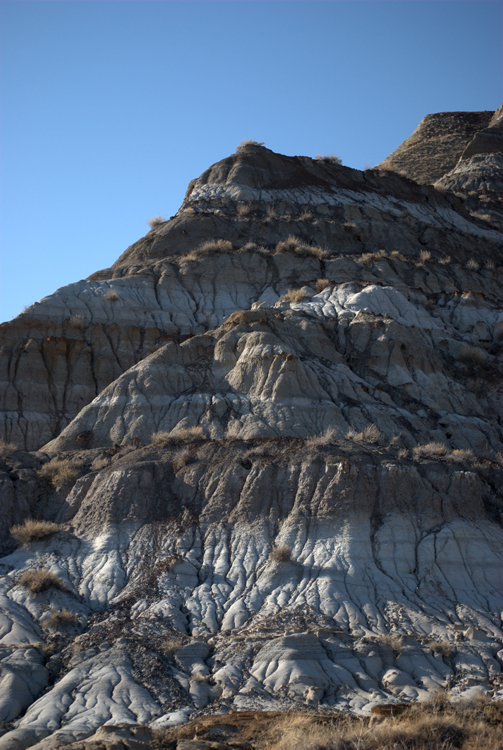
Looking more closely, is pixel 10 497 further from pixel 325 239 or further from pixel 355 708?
pixel 325 239

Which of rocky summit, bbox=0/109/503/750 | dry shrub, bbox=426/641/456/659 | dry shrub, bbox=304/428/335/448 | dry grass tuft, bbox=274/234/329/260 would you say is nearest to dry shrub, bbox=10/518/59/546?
rocky summit, bbox=0/109/503/750

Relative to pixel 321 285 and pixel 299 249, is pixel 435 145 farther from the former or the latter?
pixel 321 285

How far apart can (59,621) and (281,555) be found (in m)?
6.50

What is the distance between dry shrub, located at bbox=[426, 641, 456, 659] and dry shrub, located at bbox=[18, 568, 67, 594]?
10.5 m

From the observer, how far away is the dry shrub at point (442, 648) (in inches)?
668

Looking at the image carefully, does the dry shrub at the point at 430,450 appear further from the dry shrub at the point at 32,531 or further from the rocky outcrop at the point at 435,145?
the rocky outcrop at the point at 435,145

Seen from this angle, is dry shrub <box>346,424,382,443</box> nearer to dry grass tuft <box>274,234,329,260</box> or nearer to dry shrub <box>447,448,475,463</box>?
dry shrub <box>447,448,475,463</box>

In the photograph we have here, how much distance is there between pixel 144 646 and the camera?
1725cm

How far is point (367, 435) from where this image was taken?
25.1 metres

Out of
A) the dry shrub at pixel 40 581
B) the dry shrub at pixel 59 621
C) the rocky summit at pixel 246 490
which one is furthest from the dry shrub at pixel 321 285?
the dry shrub at pixel 59 621

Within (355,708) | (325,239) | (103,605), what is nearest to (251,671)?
(355,708)

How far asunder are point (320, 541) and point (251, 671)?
211 inches

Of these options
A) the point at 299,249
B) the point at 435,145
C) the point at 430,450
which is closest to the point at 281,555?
the point at 430,450

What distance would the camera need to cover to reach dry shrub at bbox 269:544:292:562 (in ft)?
66.3
